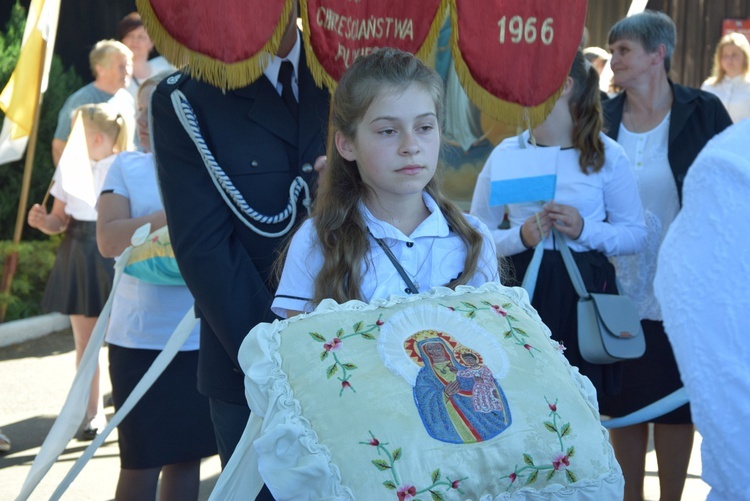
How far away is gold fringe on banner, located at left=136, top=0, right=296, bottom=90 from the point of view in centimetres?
230

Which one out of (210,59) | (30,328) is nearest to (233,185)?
(210,59)

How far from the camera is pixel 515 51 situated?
8.89 feet

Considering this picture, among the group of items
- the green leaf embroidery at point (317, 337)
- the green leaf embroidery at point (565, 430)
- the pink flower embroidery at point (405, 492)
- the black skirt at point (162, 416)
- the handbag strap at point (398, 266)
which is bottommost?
the black skirt at point (162, 416)

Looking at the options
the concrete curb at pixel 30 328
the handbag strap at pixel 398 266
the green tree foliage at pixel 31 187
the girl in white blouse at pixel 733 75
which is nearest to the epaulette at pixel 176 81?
the handbag strap at pixel 398 266

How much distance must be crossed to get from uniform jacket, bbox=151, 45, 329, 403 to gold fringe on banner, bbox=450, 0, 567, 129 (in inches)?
17.7

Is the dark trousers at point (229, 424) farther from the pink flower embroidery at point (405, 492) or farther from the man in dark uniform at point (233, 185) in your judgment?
the pink flower embroidery at point (405, 492)

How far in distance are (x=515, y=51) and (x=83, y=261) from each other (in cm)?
345

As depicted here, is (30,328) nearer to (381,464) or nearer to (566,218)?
(566,218)

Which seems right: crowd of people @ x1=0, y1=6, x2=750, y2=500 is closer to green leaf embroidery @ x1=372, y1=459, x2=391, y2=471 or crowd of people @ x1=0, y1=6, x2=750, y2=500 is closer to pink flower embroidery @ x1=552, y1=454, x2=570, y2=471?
pink flower embroidery @ x1=552, y1=454, x2=570, y2=471

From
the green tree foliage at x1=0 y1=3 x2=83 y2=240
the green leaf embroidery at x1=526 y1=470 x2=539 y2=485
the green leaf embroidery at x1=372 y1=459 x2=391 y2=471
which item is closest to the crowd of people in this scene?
the green leaf embroidery at x1=526 y1=470 x2=539 y2=485

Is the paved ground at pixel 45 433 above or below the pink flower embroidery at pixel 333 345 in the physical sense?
below

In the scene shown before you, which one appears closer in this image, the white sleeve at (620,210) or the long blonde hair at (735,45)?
the white sleeve at (620,210)

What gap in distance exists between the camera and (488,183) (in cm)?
362

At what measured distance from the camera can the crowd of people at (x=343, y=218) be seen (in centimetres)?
214
